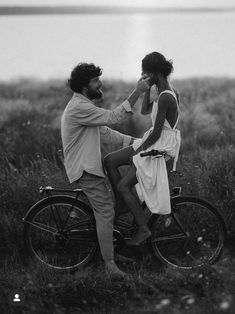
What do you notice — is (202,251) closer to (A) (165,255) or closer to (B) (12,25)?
(A) (165,255)

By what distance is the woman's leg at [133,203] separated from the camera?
6.28 meters

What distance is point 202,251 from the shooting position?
668 cm

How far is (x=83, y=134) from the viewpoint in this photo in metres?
6.32

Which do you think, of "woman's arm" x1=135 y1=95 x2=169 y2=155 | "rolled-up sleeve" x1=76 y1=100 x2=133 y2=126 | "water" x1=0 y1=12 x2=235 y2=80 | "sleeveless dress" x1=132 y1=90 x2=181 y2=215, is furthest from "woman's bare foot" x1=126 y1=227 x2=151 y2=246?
"water" x1=0 y1=12 x2=235 y2=80

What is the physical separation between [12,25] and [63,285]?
5197cm

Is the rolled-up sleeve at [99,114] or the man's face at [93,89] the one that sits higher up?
the man's face at [93,89]

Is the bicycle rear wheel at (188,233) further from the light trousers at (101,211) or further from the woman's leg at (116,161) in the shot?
the woman's leg at (116,161)

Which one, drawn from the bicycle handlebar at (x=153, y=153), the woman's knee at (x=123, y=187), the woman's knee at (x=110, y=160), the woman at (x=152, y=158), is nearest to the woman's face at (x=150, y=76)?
the woman at (x=152, y=158)

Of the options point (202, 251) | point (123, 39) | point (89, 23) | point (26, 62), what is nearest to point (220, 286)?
point (202, 251)

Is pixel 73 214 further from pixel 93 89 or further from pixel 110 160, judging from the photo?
pixel 93 89

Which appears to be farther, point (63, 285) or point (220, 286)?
point (63, 285)

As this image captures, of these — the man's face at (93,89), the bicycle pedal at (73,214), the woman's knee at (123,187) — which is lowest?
the bicycle pedal at (73,214)

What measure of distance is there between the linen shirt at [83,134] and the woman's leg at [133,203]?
228 mm

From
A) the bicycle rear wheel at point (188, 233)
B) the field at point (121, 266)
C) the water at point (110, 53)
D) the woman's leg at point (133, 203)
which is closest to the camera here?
the field at point (121, 266)
